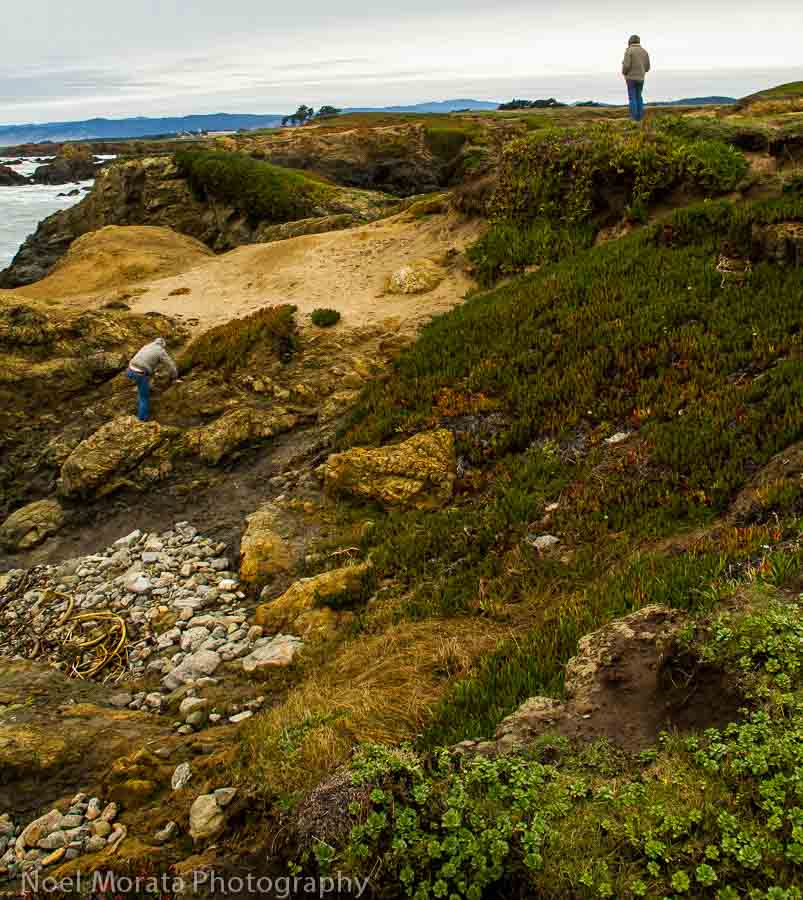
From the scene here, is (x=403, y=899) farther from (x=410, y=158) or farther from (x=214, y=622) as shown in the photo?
(x=410, y=158)

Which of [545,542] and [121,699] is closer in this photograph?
[121,699]

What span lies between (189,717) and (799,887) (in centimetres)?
534

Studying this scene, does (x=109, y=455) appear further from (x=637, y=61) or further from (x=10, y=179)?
(x=10, y=179)

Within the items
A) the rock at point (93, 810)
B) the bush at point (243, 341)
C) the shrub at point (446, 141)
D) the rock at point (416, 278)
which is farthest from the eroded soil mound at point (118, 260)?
the shrub at point (446, 141)

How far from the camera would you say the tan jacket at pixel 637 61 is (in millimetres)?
17297

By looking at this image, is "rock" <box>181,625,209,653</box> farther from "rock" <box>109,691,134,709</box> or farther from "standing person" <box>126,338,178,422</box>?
"standing person" <box>126,338,178,422</box>

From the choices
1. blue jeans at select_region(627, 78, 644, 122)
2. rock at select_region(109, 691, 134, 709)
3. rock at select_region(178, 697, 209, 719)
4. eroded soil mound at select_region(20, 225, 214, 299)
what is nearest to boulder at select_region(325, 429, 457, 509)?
rock at select_region(178, 697, 209, 719)

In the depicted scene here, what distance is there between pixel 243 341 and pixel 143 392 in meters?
2.74

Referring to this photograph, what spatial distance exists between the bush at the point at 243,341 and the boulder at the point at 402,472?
561cm

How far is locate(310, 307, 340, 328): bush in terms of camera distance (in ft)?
52.5

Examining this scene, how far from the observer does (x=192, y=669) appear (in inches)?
300

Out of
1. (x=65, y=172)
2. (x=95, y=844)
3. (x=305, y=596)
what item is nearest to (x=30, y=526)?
(x=305, y=596)

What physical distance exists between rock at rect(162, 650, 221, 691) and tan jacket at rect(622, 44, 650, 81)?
17472 millimetres

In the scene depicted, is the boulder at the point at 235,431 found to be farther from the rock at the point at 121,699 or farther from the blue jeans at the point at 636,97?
the blue jeans at the point at 636,97
